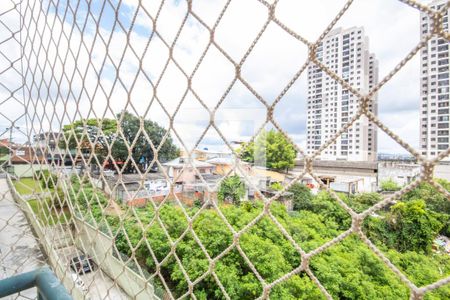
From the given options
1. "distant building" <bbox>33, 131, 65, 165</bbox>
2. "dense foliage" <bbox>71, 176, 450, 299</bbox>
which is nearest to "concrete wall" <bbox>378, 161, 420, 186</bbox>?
"dense foliage" <bbox>71, 176, 450, 299</bbox>

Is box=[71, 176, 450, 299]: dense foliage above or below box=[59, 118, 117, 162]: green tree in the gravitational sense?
below

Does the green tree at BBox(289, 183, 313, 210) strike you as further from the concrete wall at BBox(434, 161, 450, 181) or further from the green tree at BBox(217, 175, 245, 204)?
the concrete wall at BBox(434, 161, 450, 181)

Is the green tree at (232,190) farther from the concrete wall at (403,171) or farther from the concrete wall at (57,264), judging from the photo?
the concrete wall at (57,264)

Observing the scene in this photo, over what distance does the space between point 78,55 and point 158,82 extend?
0.37 m

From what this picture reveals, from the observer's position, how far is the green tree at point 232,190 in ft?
17.7

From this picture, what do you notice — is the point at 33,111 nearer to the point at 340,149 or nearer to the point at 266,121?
the point at 266,121

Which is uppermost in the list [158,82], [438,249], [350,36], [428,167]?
[350,36]

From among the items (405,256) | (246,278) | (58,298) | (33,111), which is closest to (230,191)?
(246,278)

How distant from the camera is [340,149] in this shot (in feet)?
3.77

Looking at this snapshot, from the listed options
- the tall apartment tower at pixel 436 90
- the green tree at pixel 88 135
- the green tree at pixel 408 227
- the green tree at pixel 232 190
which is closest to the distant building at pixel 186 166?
the green tree at pixel 88 135

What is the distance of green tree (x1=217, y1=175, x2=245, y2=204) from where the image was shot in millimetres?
5383

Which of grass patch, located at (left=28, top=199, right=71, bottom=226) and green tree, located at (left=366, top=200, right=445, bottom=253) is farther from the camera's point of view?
green tree, located at (left=366, top=200, right=445, bottom=253)

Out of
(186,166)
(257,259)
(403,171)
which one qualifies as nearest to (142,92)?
(186,166)

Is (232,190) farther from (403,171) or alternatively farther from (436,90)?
(436,90)
